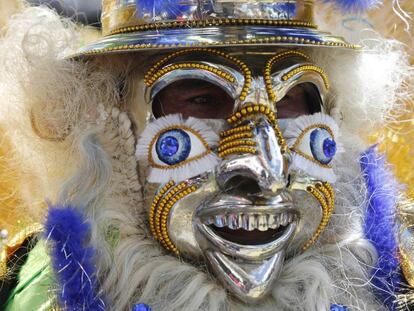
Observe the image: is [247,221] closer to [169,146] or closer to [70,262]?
[169,146]

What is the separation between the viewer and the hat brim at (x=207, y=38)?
5.15 feet

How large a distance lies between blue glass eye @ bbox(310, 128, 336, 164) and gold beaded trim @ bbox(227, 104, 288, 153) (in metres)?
0.13

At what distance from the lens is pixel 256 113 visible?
1.61m

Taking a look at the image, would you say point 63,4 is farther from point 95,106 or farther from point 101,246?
point 101,246

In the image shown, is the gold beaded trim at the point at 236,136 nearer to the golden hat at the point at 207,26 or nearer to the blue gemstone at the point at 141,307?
the golden hat at the point at 207,26

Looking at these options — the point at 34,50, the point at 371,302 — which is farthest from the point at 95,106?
the point at 371,302

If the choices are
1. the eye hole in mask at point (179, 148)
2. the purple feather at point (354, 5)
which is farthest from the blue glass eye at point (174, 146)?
the purple feather at point (354, 5)

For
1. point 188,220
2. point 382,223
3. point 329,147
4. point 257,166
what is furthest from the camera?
point 382,223

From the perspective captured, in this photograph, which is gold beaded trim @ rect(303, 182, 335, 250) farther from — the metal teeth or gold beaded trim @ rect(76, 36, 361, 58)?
gold beaded trim @ rect(76, 36, 361, 58)

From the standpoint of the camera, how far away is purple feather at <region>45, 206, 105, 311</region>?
157cm

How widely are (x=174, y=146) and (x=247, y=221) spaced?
0.23 m

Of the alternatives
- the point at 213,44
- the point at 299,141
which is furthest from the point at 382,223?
the point at 213,44

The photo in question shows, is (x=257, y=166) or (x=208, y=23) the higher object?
(x=208, y=23)

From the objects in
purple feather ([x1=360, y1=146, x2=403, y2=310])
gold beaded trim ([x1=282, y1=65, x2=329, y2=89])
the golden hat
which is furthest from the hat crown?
purple feather ([x1=360, y1=146, x2=403, y2=310])
